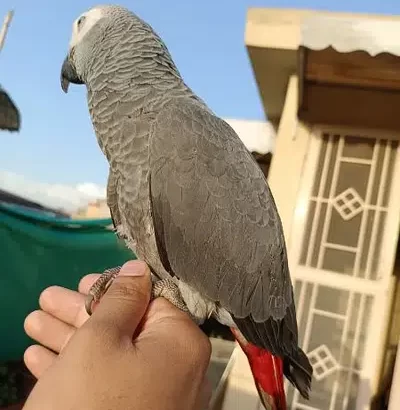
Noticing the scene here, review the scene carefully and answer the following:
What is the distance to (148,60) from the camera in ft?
3.09

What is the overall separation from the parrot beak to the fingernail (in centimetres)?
43

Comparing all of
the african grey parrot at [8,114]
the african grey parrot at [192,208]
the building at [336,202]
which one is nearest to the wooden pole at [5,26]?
the african grey parrot at [8,114]

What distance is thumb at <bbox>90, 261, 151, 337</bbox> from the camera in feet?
2.23

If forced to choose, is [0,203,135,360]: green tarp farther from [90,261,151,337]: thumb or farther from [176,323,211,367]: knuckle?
[176,323,211,367]: knuckle

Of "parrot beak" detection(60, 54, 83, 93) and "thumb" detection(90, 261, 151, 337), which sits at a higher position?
"parrot beak" detection(60, 54, 83, 93)

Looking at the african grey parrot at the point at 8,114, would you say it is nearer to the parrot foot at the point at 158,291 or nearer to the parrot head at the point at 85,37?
the parrot head at the point at 85,37

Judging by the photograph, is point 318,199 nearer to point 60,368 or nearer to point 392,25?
point 392,25

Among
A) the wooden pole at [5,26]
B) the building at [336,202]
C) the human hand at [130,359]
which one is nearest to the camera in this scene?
the human hand at [130,359]

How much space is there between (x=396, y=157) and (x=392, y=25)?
55 centimetres

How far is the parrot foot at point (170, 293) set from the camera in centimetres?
85

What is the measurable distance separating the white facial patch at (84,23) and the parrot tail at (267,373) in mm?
673

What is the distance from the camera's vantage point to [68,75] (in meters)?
1.08

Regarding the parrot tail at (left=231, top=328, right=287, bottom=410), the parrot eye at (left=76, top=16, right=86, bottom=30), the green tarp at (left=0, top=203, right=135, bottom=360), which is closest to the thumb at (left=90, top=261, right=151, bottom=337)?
the parrot tail at (left=231, top=328, right=287, bottom=410)

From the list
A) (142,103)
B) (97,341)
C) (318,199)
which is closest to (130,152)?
(142,103)
